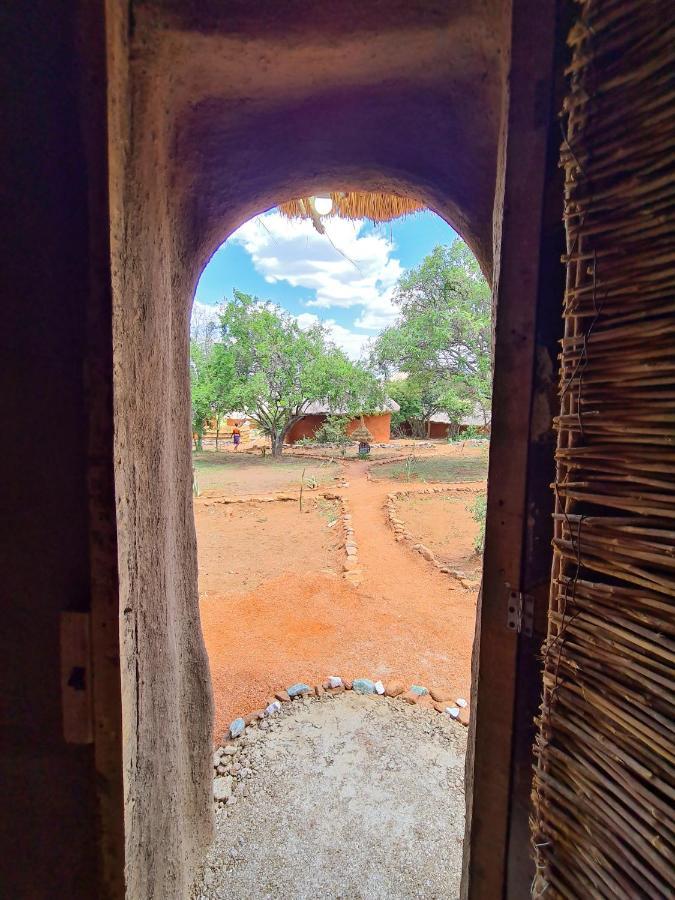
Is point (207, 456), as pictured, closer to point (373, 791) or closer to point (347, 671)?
point (347, 671)

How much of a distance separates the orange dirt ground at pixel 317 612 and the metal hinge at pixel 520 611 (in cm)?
255

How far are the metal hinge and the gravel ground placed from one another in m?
1.62

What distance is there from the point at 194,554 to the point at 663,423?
166cm

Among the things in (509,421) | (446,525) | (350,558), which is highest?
(509,421)

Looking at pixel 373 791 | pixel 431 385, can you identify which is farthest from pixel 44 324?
pixel 431 385

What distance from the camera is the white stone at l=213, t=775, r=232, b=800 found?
2158 millimetres

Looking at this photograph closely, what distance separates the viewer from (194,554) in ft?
5.77

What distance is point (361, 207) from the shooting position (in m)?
2.18

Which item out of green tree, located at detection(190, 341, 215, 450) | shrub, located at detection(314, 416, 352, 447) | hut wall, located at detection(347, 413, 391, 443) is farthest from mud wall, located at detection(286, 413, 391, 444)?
green tree, located at detection(190, 341, 215, 450)

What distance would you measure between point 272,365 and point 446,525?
9071mm

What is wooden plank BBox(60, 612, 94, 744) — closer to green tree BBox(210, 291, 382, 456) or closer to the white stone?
the white stone

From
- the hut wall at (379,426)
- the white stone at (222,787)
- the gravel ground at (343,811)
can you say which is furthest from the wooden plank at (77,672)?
the hut wall at (379,426)

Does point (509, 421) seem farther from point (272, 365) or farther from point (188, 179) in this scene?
point (272, 365)

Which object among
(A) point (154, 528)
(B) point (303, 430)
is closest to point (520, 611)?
(A) point (154, 528)
